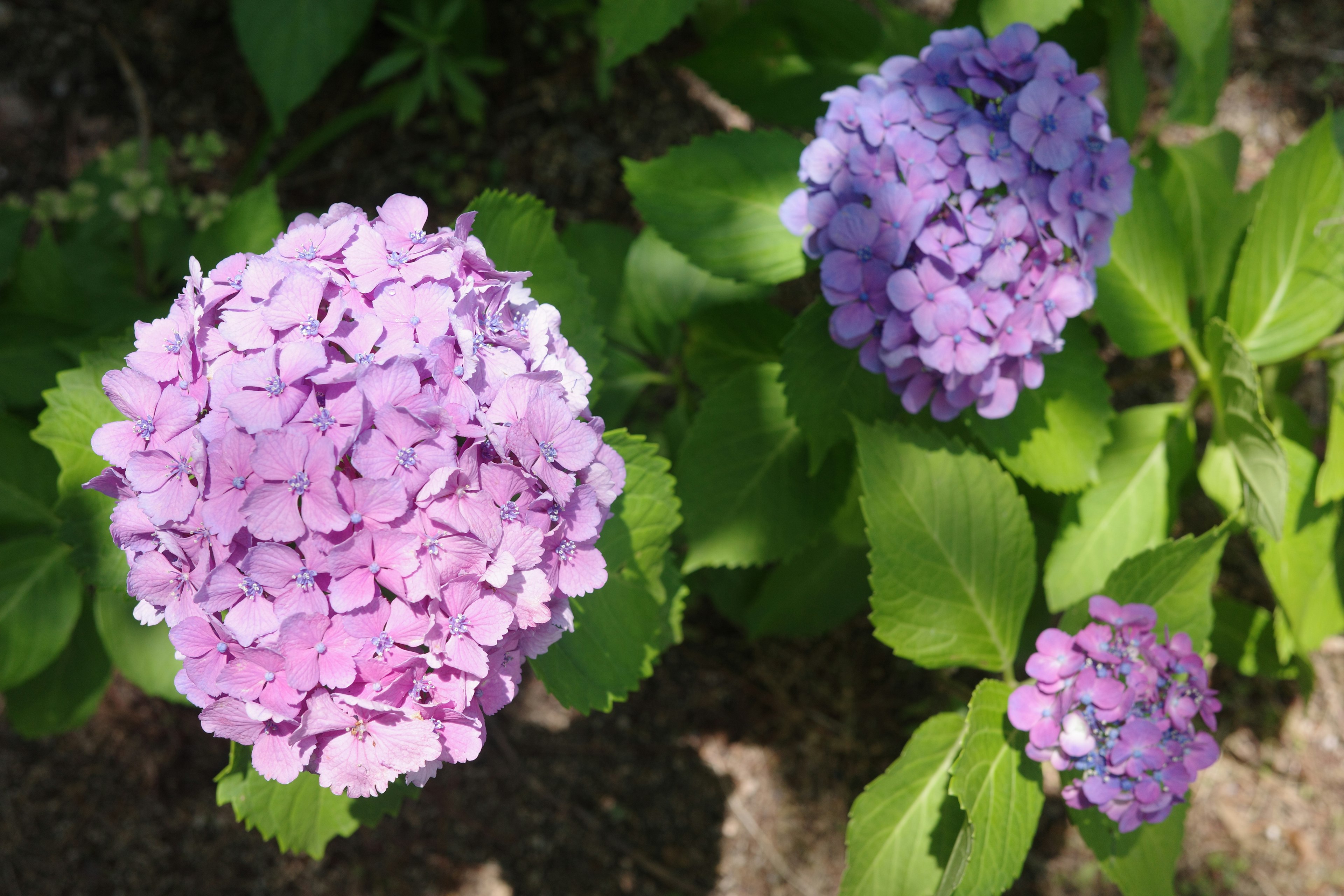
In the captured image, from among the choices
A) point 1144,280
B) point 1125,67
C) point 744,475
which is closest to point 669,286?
point 744,475

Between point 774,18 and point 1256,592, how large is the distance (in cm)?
288

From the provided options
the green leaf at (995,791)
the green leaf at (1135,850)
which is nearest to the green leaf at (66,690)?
the green leaf at (995,791)

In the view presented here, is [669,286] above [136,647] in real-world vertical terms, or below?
above

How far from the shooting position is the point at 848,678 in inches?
146

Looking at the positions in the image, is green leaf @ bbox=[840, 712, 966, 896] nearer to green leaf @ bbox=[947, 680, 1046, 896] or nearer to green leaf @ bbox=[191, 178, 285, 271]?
green leaf @ bbox=[947, 680, 1046, 896]

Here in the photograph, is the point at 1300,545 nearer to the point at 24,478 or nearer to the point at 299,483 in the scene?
the point at 299,483

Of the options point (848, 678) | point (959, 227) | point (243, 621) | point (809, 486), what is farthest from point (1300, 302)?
point (243, 621)

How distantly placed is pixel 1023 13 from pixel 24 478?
294 centimetres

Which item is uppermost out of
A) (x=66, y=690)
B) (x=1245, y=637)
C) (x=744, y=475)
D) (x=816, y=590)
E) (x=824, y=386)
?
(x=824, y=386)

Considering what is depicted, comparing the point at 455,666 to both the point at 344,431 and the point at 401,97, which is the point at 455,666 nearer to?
the point at 344,431

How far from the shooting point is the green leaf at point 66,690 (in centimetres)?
275

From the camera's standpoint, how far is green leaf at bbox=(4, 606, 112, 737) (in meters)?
2.75

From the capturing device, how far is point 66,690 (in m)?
2.78

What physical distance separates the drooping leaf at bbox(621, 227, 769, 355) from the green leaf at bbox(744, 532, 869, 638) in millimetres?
918
